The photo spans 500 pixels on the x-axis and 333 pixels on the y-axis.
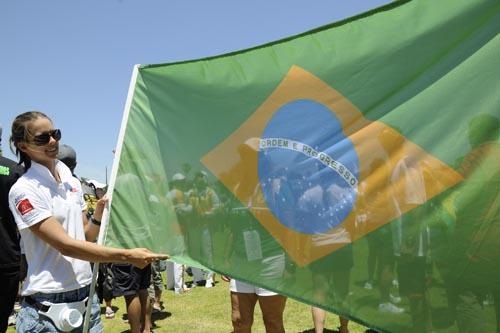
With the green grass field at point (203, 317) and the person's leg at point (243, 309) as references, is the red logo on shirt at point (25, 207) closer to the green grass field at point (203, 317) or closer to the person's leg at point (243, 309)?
the person's leg at point (243, 309)

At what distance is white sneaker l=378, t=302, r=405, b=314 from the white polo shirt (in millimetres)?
1712

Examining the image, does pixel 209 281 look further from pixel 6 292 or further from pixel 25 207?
pixel 25 207

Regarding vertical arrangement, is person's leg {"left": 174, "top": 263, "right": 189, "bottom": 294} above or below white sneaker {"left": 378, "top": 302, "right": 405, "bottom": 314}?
below

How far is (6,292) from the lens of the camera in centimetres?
389

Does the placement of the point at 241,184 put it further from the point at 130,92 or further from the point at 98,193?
the point at 98,193

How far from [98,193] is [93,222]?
408 centimetres

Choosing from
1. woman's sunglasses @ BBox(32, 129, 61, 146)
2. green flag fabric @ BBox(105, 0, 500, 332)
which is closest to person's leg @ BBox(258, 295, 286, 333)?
green flag fabric @ BBox(105, 0, 500, 332)

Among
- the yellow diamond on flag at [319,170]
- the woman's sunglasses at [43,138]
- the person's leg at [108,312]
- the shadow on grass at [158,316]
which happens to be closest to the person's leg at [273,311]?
the yellow diamond on flag at [319,170]

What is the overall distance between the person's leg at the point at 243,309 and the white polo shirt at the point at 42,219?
1707mm

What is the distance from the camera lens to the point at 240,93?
2906 mm

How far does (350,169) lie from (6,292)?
10.3 ft

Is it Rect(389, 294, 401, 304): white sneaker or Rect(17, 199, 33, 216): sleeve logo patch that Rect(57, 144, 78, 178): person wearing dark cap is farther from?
Rect(389, 294, 401, 304): white sneaker

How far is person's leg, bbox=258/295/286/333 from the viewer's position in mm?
3990

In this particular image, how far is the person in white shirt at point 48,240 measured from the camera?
2.52 m
